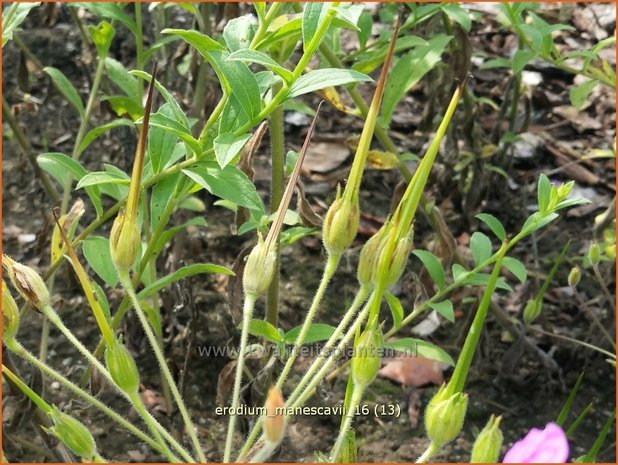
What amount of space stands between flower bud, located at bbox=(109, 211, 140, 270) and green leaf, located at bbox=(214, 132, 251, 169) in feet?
0.34

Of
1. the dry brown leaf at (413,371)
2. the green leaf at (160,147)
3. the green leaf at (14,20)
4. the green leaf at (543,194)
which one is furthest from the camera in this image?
the dry brown leaf at (413,371)

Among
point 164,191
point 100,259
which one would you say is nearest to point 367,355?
point 164,191

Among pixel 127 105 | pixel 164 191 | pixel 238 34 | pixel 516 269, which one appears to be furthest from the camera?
pixel 127 105

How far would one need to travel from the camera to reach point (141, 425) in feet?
4.66

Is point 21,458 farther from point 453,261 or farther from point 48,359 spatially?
point 453,261

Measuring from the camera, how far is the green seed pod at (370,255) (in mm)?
667

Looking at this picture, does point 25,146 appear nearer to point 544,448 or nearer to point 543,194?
point 543,194

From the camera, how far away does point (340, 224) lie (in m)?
0.69

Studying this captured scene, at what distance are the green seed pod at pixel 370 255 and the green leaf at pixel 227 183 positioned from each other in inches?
7.2

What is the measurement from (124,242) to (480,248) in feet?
2.10

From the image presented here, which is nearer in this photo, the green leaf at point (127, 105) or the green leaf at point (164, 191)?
the green leaf at point (164, 191)

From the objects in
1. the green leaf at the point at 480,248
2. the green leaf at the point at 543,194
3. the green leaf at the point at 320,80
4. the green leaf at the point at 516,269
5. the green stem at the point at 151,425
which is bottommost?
the green leaf at the point at 516,269

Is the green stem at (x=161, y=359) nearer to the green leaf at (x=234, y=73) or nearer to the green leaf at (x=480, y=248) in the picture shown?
the green leaf at (x=234, y=73)

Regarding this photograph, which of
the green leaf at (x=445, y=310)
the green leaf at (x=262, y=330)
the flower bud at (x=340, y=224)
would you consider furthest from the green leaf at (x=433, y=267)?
the flower bud at (x=340, y=224)
